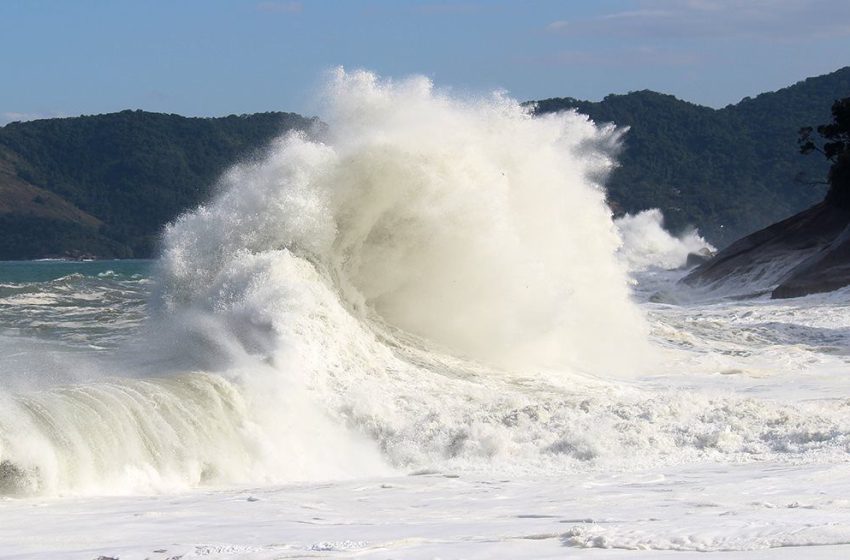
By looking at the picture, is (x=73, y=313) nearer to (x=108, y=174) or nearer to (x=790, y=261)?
(x=790, y=261)

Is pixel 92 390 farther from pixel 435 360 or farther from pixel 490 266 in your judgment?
pixel 490 266

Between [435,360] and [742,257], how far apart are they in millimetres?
34063

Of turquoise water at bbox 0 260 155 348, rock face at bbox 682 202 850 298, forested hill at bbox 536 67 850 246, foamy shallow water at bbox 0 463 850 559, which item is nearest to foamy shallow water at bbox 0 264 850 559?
foamy shallow water at bbox 0 463 850 559

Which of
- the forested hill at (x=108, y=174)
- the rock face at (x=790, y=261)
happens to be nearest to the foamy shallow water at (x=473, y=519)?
the rock face at (x=790, y=261)

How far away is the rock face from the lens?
38.2 metres

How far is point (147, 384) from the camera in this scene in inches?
485

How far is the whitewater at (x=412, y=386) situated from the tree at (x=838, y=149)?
1064 inches

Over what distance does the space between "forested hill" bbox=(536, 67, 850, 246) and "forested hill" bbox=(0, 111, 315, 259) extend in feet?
127

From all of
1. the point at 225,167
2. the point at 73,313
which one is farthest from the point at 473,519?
the point at 225,167

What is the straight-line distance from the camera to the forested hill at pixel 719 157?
13588cm

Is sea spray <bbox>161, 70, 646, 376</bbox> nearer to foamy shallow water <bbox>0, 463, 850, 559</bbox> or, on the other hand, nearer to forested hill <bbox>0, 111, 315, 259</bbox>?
foamy shallow water <bbox>0, 463, 850, 559</bbox>

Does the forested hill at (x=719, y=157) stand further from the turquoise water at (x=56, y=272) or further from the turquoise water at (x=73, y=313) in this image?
the turquoise water at (x=73, y=313)

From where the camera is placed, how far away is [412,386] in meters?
14.5

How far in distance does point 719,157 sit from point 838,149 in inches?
4278
